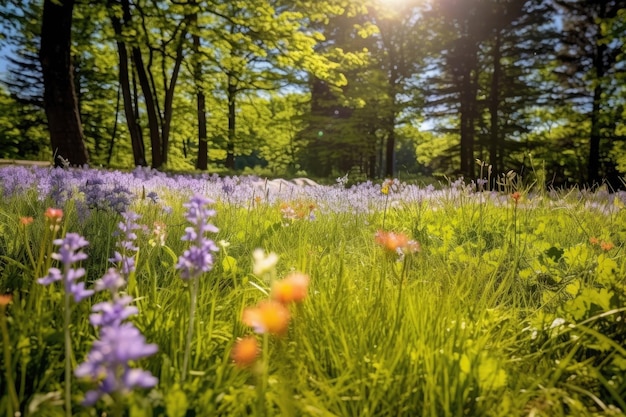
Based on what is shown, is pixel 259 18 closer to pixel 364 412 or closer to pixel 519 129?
pixel 364 412

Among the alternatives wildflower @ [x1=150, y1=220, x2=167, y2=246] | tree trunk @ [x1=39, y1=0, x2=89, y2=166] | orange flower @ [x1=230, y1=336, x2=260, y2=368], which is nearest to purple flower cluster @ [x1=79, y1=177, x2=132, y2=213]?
wildflower @ [x1=150, y1=220, x2=167, y2=246]

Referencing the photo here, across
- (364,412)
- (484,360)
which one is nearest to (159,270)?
(364,412)

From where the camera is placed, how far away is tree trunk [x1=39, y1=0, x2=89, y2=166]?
8203 millimetres

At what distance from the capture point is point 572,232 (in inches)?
149

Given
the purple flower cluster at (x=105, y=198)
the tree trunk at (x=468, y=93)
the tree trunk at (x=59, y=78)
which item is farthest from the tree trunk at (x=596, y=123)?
the purple flower cluster at (x=105, y=198)

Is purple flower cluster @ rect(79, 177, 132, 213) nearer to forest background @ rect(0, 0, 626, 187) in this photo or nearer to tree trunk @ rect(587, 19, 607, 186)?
forest background @ rect(0, 0, 626, 187)

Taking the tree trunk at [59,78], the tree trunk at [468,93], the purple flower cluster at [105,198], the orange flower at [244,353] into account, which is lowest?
the orange flower at [244,353]

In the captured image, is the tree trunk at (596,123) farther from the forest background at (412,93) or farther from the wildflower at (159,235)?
the wildflower at (159,235)

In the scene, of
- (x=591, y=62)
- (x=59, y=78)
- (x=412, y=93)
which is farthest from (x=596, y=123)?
(x=59, y=78)

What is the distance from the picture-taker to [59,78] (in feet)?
27.1

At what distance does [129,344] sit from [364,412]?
0.79m

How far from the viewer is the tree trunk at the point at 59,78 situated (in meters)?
8.20

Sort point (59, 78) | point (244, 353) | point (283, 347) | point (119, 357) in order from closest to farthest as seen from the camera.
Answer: point (119, 357), point (244, 353), point (283, 347), point (59, 78)

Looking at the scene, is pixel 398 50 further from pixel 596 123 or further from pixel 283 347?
pixel 283 347
